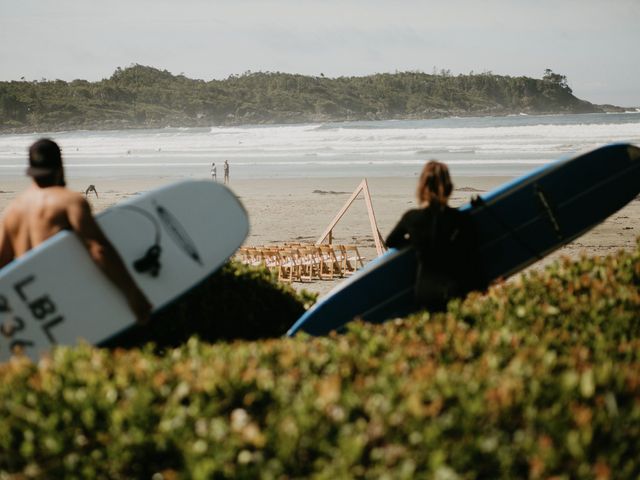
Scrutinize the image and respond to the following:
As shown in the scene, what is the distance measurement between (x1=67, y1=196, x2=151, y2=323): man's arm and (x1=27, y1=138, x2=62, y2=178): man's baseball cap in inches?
10.3

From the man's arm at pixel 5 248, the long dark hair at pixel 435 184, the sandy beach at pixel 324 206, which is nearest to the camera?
the man's arm at pixel 5 248

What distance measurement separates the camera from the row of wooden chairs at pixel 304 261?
40.0 feet

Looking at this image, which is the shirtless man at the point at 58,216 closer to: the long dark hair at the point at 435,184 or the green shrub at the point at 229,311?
the green shrub at the point at 229,311

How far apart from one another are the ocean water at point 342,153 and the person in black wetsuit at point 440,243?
25225 millimetres

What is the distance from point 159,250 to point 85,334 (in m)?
0.72

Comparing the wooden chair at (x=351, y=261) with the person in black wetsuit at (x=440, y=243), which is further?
the wooden chair at (x=351, y=261)

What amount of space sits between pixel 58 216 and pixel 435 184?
2.37 meters

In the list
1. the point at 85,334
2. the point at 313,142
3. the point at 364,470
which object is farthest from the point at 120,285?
the point at 313,142

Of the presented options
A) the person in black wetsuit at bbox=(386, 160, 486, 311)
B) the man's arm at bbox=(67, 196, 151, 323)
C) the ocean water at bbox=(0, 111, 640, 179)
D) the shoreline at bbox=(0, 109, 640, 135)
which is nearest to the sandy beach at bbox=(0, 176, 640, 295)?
the ocean water at bbox=(0, 111, 640, 179)

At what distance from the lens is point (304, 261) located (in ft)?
41.2

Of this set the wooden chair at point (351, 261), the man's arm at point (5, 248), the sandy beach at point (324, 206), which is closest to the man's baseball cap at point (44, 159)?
the man's arm at point (5, 248)

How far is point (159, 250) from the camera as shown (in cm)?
532

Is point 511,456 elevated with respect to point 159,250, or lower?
lower

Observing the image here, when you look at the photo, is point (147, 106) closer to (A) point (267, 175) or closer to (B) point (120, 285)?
(A) point (267, 175)
